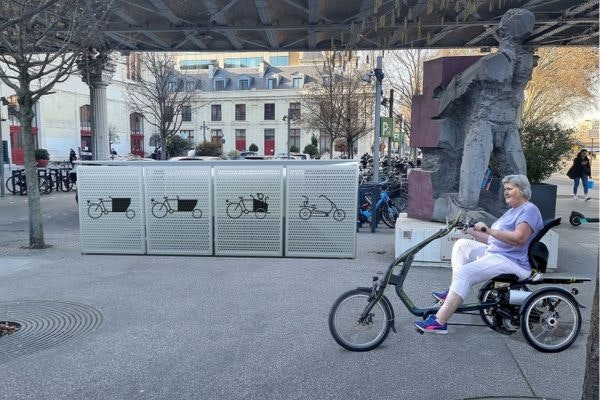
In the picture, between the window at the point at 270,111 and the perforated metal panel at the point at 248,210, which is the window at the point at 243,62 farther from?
the perforated metal panel at the point at 248,210

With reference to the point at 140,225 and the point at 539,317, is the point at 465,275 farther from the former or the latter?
the point at 140,225

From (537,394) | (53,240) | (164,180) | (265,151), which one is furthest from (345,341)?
(265,151)

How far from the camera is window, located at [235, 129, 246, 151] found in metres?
71.1

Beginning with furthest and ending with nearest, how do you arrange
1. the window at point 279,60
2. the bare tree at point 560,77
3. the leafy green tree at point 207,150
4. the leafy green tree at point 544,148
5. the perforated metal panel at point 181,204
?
the window at point 279,60, the leafy green tree at point 207,150, the bare tree at point 560,77, the leafy green tree at point 544,148, the perforated metal panel at point 181,204

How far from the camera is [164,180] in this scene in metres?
7.42

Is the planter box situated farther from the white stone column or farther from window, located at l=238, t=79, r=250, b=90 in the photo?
window, located at l=238, t=79, r=250, b=90

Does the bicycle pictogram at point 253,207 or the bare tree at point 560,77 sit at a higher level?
the bare tree at point 560,77

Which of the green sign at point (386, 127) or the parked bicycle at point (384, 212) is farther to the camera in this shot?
the green sign at point (386, 127)

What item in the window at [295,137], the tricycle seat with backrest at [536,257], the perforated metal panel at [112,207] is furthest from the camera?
the window at [295,137]

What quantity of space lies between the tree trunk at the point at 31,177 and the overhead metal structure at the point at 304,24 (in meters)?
5.09

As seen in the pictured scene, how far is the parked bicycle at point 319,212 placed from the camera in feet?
23.3

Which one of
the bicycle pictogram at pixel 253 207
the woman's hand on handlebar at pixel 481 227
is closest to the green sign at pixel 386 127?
the bicycle pictogram at pixel 253 207

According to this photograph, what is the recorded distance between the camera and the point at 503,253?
13.4ft

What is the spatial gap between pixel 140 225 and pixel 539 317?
5.83m
